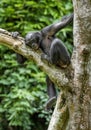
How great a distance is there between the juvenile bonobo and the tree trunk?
0.12 metres

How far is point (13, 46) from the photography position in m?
3.46

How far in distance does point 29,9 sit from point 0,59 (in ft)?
3.43

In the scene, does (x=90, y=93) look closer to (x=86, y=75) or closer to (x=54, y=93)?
(x=86, y=75)

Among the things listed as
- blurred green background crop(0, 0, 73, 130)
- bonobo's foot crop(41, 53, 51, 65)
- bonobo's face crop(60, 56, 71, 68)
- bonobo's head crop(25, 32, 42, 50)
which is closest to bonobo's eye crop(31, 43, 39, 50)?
bonobo's head crop(25, 32, 42, 50)

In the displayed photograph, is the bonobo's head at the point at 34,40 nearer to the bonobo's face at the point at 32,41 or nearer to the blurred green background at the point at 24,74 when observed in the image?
the bonobo's face at the point at 32,41

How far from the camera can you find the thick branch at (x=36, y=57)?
131 inches

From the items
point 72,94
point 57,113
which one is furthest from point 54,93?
point 72,94

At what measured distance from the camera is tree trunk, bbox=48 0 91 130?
3.26m

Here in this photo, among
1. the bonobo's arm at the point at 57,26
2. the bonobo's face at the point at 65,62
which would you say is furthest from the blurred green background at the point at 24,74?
the bonobo's face at the point at 65,62

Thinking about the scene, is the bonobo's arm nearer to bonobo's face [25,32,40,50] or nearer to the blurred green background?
bonobo's face [25,32,40,50]

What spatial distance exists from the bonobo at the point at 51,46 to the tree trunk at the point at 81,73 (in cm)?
12

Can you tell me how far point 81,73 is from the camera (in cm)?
333

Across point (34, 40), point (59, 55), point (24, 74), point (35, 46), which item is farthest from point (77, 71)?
point (24, 74)

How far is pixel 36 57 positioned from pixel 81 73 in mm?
452
